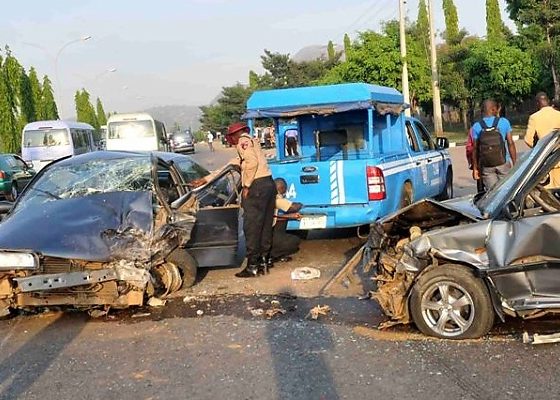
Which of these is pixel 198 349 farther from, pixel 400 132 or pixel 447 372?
pixel 400 132

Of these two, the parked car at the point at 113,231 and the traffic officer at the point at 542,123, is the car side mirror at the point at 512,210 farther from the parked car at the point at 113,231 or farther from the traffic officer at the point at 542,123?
the traffic officer at the point at 542,123

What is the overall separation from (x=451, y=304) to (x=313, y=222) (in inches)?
149

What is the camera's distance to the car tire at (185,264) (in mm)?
7312

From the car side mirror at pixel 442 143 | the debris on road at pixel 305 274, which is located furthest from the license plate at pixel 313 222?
the car side mirror at pixel 442 143

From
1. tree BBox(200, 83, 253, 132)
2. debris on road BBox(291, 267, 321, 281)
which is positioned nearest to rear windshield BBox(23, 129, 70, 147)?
debris on road BBox(291, 267, 321, 281)

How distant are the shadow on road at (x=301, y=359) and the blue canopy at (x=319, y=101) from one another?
4186 mm

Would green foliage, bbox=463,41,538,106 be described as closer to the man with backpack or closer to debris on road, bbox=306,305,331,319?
the man with backpack

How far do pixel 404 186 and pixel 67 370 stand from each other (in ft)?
19.5

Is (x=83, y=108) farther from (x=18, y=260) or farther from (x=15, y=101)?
(x=18, y=260)

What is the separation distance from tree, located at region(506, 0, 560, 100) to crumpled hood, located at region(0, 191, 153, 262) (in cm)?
3616

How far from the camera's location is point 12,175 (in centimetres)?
2078

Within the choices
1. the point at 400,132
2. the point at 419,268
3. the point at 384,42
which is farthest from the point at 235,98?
the point at 419,268

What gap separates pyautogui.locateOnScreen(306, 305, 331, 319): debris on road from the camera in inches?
242

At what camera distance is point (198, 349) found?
17.7ft
